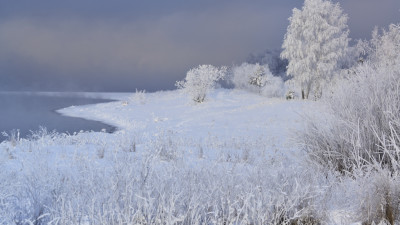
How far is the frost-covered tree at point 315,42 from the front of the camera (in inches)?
1257

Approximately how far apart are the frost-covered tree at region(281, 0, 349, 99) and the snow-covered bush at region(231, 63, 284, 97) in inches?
656

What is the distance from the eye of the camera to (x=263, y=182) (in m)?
3.80

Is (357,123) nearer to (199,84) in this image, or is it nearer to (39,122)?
(39,122)

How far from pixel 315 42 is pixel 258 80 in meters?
21.2

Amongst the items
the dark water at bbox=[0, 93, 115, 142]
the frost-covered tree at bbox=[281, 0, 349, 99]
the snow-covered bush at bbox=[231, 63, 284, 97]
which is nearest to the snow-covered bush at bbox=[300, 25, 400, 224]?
the dark water at bbox=[0, 93, 115, 142]

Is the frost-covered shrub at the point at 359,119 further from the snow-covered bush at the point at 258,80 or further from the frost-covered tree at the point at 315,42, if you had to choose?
the snow-covered bush at the point at 258,80

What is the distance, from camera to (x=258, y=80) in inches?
2110

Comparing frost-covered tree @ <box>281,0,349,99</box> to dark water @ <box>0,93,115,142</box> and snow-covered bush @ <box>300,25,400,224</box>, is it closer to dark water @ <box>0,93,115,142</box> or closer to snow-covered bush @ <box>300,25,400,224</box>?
dark water @ <box>0,93,115,142</box>

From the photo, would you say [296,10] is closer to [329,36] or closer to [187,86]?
[329,36]

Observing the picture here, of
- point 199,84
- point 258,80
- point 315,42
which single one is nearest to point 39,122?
point 199,84

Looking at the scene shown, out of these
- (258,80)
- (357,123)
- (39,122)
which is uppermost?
(258,80)

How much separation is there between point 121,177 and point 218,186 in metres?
1.02

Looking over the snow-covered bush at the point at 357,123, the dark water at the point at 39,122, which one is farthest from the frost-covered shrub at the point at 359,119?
the dark water at the point at 39,122

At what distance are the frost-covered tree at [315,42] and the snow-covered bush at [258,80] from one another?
54.6 ft
